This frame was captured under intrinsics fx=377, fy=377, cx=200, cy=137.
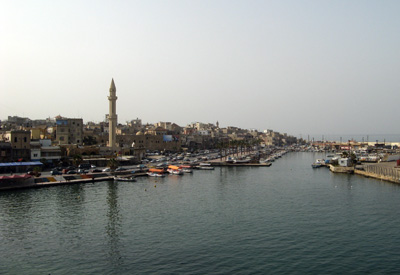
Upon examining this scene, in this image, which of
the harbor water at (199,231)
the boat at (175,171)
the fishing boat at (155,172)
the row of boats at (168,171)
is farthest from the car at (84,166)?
the harbor water at (199,231)

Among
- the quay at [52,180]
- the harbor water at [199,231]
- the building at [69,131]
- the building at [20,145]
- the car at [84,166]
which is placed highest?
the building at [69,131]

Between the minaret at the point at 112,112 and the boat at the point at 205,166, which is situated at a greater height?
the minaret at the point at 112,112

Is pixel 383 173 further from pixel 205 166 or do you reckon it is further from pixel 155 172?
pixel 155 172

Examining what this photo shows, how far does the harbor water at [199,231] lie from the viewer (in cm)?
1788

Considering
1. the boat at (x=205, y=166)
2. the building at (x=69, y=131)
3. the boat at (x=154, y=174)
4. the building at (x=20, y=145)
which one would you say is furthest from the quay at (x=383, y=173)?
the building at (x=69, y=131)

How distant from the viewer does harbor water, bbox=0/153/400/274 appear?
58.6 ft

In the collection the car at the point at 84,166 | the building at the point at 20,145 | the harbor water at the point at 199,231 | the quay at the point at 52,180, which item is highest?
the building at the point at 20,145

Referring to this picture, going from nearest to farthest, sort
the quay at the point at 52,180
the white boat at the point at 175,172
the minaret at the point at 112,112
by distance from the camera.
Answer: the quay at the point at 52,180 < the white boat at the point at 175,172 < the minaret at the point at 112,112

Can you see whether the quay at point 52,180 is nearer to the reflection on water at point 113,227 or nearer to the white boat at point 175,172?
the white boat at point 175,172

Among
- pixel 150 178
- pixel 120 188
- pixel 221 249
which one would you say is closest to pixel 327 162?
pixel 150 178

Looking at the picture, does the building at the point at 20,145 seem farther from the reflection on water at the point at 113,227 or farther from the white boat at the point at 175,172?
the white boat at the point at 175,172

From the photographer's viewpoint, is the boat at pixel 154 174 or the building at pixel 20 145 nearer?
the building at pixel 20 145

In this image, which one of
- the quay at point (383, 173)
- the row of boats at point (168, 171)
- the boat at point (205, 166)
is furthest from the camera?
the boat at point (205, 166)

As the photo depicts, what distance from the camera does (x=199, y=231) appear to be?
23.0 meters
